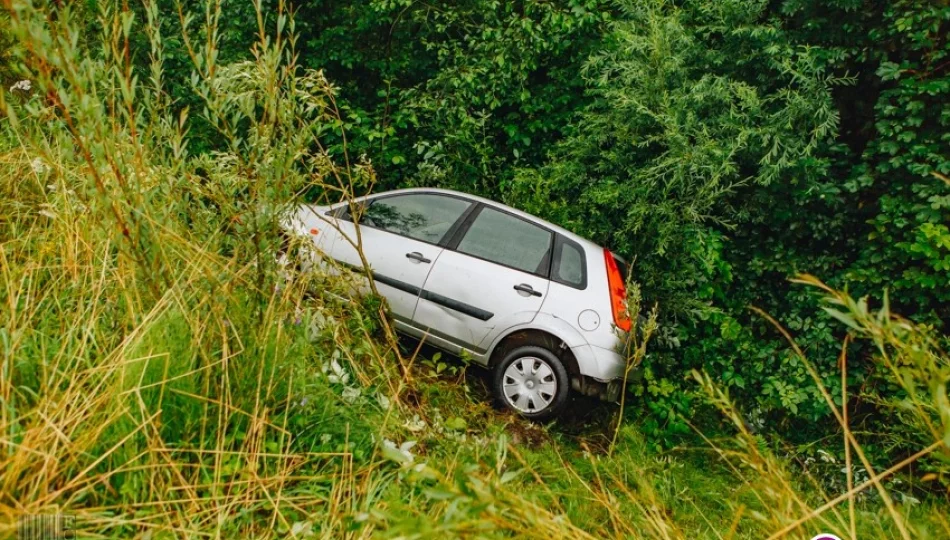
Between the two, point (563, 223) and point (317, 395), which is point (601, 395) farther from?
point (317, 395)

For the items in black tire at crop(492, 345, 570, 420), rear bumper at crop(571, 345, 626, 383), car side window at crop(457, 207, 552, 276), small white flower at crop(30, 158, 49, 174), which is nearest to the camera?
small white flower at crop(30, 158, 49, 174)

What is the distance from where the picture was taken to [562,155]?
6879 millimetres

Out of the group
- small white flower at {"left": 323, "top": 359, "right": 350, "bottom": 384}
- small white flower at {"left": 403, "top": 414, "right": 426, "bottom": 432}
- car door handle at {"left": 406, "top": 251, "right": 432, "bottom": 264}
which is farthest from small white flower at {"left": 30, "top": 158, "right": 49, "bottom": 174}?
car door handle at {"left": 406, "top": 251, "right": 432, "bottom": 264}

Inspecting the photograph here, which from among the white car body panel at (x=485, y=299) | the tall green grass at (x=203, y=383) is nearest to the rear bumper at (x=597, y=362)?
the white car body panel at (x=485, y=299)

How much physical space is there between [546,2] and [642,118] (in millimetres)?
2226

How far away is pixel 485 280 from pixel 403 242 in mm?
792

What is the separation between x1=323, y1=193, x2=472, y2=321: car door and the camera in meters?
5.34

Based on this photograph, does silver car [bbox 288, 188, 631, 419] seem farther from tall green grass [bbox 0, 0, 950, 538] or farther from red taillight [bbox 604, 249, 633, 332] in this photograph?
tall green grass [bbox 0, 0, 950, 538]

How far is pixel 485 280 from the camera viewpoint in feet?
16.9

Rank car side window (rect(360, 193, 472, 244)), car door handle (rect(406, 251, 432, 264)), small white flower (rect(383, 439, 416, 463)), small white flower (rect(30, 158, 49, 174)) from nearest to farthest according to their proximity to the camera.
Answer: small white flower (rect(383, 439, 416, 463)) → small white flower (rect(30, 158, 49, 174)) → car door handle (rect(406, 251, 432, 264)) → car side window (rect(360, 193, 472, 244))

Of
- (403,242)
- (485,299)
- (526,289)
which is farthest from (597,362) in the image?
(403,242)

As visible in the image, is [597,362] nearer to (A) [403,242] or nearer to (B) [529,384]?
(B) [529,384]

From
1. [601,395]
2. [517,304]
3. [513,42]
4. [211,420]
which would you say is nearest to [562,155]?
[513,42]

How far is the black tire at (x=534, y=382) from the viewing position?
16.5ft
